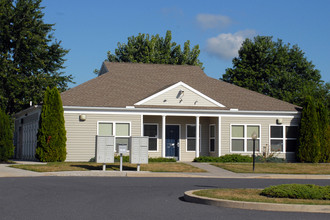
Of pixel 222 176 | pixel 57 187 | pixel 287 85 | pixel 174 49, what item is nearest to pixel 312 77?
pixel 287 85

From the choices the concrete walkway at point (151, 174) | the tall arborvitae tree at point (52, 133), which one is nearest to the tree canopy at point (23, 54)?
the tall arborvitae tree at point (52, 133)

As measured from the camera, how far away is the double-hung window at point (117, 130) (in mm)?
32594

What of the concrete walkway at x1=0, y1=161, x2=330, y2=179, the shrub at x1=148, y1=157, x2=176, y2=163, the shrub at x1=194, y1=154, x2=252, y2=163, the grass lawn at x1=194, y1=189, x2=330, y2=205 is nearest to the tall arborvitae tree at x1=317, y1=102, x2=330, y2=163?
the shrub at x1=194, y1=154, x2=252, y2=163

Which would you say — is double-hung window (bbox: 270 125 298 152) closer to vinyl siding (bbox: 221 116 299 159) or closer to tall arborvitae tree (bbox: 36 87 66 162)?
vinyl siding (bbox: 221 116 299 159)

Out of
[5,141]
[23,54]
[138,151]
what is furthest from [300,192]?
[23,54]

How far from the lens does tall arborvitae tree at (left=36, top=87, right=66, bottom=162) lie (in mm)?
30406

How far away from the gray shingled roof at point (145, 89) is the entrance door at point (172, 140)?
2746 millimetres

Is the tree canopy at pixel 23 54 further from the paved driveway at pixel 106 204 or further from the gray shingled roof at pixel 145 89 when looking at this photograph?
the paved driveway at pixel 106 204

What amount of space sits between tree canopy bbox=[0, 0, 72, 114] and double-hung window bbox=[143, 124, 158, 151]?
47.9 feet

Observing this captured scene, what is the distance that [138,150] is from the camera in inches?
1001

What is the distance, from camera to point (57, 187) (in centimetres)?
1717

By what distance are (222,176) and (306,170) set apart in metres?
6.09

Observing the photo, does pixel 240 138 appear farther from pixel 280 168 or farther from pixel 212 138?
pixel 280 168

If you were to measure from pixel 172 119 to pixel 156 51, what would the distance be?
83.9 ft
